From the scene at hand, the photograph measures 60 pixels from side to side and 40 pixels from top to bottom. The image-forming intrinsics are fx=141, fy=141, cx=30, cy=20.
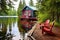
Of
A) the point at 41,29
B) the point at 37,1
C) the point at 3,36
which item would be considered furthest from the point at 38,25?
the point at 3,36

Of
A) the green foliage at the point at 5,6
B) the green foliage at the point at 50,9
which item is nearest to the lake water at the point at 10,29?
the green foliage at the point at 5,6

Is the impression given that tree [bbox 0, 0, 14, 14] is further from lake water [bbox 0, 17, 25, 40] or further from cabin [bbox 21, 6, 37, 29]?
cabin [bbox 21, 6, 37, 29]

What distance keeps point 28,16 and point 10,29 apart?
300mm

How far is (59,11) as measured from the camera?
1791mm

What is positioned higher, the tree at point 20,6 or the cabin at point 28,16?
the tree at point 20,6

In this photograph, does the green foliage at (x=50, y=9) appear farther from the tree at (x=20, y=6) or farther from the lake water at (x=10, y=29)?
the lake water at (x=10, y=29)

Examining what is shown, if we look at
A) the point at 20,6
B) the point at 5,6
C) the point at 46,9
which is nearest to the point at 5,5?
the point at 5,6

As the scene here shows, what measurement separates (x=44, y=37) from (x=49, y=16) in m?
0.28

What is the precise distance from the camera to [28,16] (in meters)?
A: 1.86

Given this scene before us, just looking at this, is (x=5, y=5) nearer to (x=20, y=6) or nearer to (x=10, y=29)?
(x=20, y=6)

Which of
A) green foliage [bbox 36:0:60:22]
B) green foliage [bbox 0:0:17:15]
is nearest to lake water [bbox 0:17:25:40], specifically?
green foliage [bbox 0:0:17:15]

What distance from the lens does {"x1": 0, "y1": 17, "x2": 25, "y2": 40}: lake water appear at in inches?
73.2

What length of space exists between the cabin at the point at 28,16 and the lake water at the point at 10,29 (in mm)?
100

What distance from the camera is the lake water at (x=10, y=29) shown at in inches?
73.2
